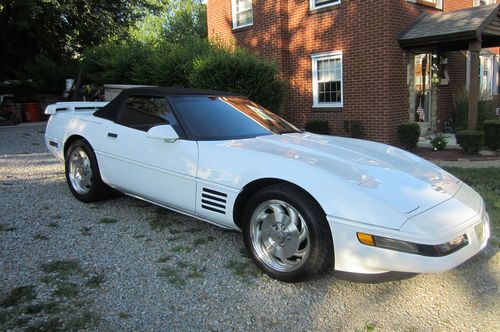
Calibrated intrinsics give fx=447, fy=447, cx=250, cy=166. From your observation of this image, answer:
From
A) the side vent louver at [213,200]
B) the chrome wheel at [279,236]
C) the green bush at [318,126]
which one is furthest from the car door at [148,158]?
the green bush at [318,126]

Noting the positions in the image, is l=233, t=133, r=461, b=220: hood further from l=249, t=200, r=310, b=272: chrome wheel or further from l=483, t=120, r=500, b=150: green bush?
l=483, t=120, r=500, b=150: green bush

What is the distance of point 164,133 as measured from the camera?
3928 mm

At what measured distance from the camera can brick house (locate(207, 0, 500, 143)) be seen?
10953 millimetres

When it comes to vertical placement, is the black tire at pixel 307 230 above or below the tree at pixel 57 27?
below

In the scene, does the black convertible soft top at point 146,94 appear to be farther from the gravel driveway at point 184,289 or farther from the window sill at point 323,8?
the window sill at point 323,8

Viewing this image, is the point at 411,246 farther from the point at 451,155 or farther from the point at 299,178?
the point at 451,155

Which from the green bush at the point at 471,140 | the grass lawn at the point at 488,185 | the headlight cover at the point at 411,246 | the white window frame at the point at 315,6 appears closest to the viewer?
the headlight cover at the point at 411,246

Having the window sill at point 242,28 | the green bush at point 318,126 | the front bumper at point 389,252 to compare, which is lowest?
the front bumper at point 389,252

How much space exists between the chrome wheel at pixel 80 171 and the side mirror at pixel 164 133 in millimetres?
1469

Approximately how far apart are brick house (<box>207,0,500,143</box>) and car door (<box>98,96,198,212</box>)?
7.79 meters

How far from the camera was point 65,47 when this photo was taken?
65.3 feet

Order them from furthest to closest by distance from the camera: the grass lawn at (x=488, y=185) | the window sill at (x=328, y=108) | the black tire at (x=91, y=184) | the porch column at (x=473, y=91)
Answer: the window sill at (x=328, y=108), the porch column at (x=473, y=91), the black tire at (x=91, y=184), the grass lawn at (x=488, y=185)

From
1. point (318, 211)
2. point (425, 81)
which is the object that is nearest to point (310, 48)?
point (425, 81)

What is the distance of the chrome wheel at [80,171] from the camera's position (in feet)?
16.7
